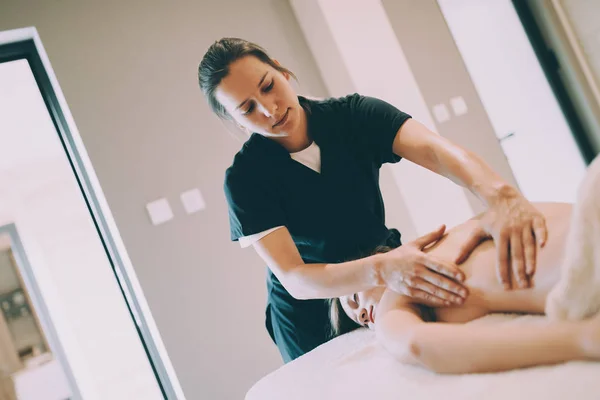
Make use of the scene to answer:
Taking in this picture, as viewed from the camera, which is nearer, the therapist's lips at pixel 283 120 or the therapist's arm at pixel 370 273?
the therapist's arm at pixel 370 273

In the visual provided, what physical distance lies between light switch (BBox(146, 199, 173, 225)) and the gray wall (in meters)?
0.03

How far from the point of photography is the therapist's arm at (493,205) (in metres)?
0.75

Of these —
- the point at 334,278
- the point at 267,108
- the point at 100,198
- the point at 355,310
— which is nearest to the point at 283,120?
the point at 267,108

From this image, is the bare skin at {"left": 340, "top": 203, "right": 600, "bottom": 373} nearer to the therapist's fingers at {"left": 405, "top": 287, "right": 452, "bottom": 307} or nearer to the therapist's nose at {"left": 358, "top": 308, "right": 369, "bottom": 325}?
the therapist's fingers at {"left": 405, "top": 287, "right": 452, "bottom": 307}

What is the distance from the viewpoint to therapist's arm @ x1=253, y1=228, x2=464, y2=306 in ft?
2.70

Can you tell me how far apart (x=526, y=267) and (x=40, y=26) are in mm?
2024

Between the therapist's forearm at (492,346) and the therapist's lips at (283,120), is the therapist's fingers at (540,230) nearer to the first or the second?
the therapist's forearm at (492,346)

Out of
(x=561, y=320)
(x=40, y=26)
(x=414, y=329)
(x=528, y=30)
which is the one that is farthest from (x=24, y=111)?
(x=528, y=30)

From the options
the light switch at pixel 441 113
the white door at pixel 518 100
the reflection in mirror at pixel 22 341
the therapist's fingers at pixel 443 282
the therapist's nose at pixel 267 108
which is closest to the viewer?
the therapist's fingers at pixel 443 282

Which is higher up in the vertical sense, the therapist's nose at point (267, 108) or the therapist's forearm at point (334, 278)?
the therapist's nose at point (267, 108)

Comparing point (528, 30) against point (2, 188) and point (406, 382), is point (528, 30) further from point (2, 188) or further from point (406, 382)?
point (2, 188)

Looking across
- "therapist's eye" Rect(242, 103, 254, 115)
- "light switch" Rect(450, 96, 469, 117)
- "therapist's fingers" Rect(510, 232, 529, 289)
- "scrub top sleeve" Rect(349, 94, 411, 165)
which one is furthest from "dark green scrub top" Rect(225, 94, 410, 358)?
"light switch" Rect(450, 96, 469, 117)

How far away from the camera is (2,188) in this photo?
347 cm

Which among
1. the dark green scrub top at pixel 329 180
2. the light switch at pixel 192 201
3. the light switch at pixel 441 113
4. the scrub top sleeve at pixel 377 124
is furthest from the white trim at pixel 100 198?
the light switch at pixel 441 113
